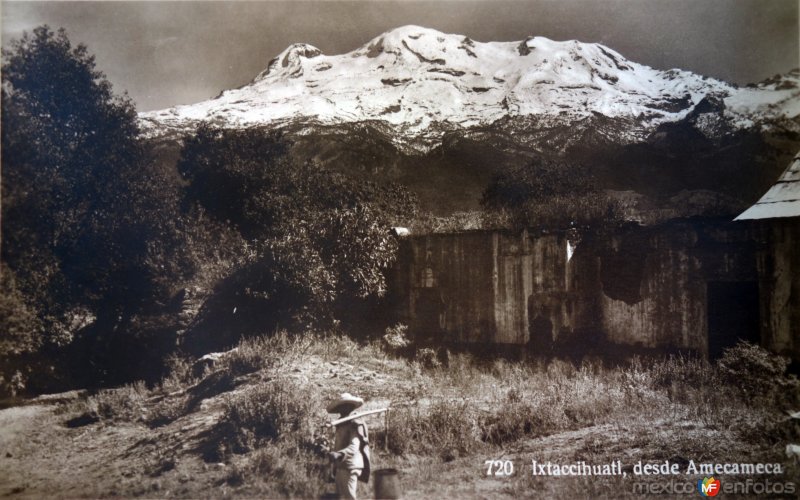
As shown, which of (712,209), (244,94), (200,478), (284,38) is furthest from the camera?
(244,94)

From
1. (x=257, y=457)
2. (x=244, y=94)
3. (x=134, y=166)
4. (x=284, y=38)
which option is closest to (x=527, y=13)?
(x=284, y=38)

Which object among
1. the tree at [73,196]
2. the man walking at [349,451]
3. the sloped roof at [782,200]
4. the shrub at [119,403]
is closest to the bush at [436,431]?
the man walking at [349,451]

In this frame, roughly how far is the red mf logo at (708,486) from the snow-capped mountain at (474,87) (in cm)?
440

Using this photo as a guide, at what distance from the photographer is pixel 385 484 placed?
505cm

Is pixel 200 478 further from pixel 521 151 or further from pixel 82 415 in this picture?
pixel 521 151

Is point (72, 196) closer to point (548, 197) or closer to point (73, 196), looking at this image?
point (73, 196)

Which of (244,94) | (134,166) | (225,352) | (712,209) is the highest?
(244,94)

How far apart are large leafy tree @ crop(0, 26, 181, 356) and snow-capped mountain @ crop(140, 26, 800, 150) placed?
6.81 feet

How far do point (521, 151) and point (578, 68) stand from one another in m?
1.38

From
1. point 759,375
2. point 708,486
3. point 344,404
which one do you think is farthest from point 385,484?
point 759,375

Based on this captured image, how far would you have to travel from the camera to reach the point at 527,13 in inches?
272

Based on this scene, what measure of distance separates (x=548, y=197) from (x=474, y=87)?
186 cm

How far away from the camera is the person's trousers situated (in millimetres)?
5000

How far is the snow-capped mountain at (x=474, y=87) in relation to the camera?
23.1 ft
